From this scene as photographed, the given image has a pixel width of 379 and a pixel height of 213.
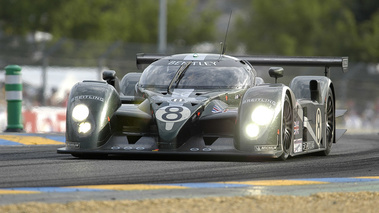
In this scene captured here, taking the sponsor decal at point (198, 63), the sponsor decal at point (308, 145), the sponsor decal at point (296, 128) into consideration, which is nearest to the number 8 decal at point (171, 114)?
the sponsor decal at point (296, 128)

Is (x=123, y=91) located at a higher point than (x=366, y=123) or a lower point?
higher

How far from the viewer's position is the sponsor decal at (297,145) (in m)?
10.1

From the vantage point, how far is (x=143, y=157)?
32.9 ft

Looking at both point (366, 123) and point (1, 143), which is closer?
point (1, 143)

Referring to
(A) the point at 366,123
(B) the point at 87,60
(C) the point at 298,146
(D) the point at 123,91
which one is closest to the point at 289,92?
(C) the point at 298,146

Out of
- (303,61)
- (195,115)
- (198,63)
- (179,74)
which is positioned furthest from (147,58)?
(195,115)

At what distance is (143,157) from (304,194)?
11.3 ft

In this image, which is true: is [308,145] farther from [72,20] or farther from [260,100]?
[72,20]

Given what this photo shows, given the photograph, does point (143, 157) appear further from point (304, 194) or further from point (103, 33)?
point (103, 33)

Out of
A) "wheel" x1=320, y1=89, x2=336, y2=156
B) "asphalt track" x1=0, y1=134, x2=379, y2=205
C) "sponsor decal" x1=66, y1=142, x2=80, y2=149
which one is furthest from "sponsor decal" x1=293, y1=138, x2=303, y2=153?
"sponsor decal" x1=66, y1=142, x2=80, y2=149

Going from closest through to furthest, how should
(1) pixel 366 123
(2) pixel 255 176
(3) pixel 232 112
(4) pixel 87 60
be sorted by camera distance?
(2) pixel 255 176
(3) pixel 232 112
(4) pixel 87 60
(1) pixel 366 123

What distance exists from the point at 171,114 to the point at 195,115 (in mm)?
274

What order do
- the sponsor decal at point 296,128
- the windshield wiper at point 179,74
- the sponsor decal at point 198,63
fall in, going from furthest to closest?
1. the sponsor decal at point 198,63
2. the windshield wiper at point 179,74
3. the sponsor decal at point 296,128

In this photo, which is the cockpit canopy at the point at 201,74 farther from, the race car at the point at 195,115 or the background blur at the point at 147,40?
the background blur at the point at 147,40
